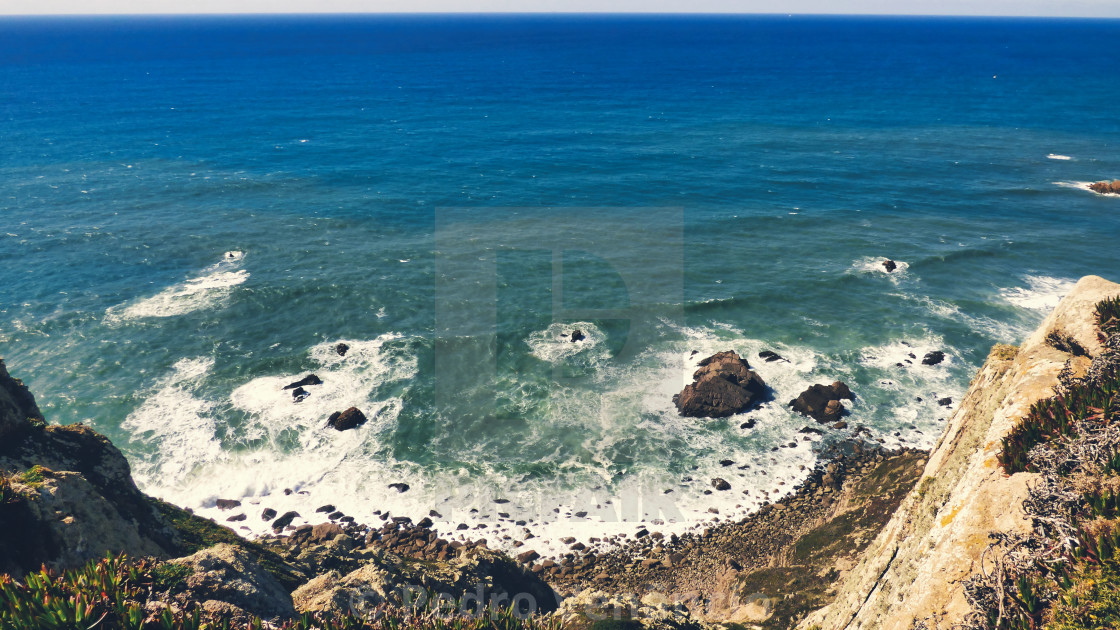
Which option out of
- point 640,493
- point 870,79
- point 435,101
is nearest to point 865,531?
point 640,493

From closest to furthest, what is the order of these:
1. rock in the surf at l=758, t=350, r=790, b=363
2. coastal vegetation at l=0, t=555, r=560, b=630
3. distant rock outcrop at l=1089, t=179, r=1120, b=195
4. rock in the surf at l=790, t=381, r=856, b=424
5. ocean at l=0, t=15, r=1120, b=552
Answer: coastal vegetation at l=0, t=555, r=560, b=630, ocean at l=0, t=15, r=1120, b=552, rock in the surf at l=790, t=381, r=856, b=424, rock in the surf at l=758, t=350, r=790, b=363, distant rock outcrop at l=1089, t=179, r=1120, b=195

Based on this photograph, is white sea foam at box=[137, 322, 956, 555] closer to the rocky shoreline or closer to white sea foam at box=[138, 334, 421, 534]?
white sea foam at box=[138, 334, 421, 534]

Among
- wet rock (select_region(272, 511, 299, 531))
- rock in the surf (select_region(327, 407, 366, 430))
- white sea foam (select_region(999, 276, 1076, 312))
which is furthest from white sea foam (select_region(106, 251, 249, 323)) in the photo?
white sea foam (select_region(999, 276, 1076, 312))

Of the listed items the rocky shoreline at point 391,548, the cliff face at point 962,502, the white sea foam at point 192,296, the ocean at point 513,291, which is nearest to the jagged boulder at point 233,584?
the rocky shoreline at point 391,548

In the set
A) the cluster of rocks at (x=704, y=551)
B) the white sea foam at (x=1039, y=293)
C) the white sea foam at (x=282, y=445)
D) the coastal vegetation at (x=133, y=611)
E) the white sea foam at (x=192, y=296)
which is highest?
the coastal vegetation at (x=133, y=611)

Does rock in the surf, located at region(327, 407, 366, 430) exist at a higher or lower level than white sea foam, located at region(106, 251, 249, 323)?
lower

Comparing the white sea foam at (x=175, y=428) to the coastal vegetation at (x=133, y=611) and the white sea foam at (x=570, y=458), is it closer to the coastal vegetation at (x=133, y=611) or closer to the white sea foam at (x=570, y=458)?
the white sea foam at (x=570, y=458)

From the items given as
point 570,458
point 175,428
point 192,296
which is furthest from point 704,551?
point 192,296

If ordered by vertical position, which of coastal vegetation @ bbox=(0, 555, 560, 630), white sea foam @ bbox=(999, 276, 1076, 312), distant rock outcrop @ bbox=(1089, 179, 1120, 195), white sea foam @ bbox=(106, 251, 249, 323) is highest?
coastal vegetation @ bbox=(0, 555, 560, 630)
